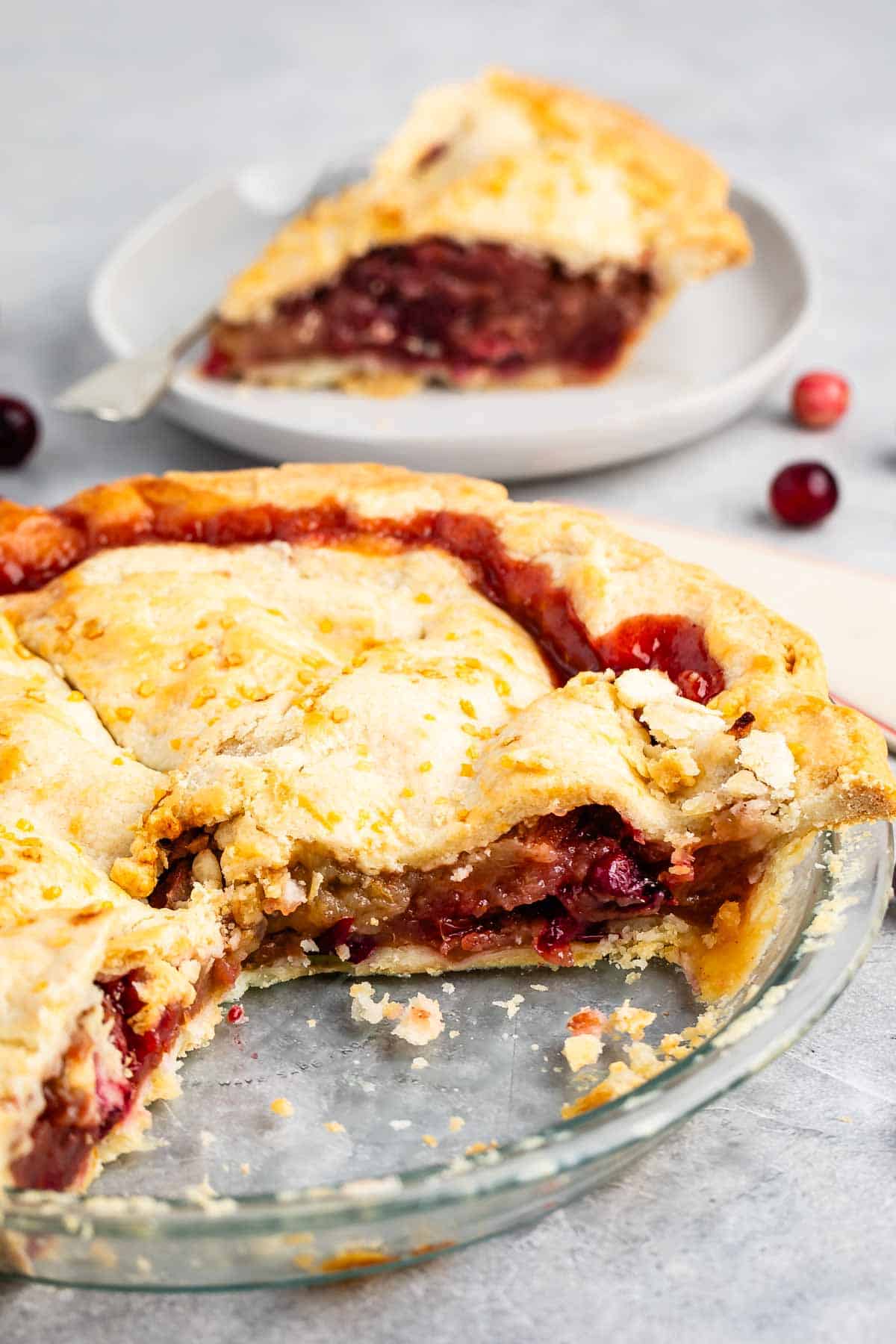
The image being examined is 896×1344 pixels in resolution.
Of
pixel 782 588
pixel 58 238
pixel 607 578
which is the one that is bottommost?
pixel 58 238

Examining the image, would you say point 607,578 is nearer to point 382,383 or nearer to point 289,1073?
point 289,1073

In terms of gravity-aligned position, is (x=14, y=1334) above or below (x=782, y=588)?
below

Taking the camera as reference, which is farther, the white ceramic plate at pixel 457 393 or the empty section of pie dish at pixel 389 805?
the white ceramic plate at pixel 457 393

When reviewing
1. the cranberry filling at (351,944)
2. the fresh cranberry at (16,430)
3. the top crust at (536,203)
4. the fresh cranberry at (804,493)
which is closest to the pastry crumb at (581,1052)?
the cranberry filling at (351,944)

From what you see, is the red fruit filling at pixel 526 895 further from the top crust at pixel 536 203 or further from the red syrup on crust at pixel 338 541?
the top crust at pixel 536 203

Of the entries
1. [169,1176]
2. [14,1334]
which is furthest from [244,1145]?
[14,1334]

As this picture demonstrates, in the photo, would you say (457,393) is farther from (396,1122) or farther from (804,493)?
(396,1122)

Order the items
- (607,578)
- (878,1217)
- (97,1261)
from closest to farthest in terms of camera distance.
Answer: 1. (97,1261)
2. (878,1217)
3. (607,578)
